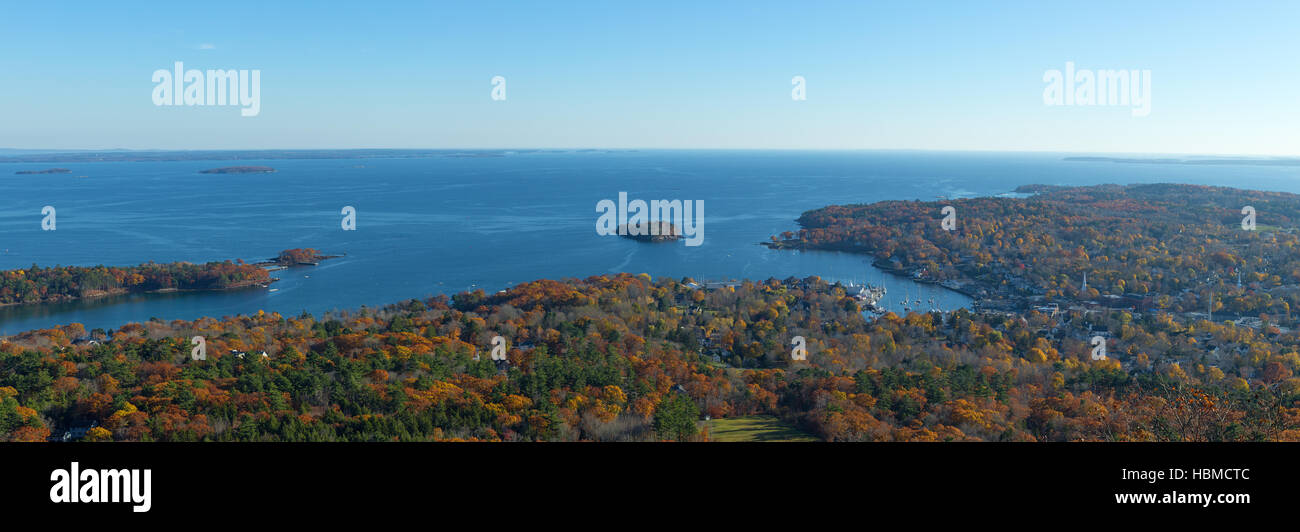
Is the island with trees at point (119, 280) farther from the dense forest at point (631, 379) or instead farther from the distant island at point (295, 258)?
the dense forest at point (631, 379)

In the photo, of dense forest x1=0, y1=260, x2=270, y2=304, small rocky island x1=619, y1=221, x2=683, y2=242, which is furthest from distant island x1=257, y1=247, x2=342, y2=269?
small rocky island x1=619, y1=221, x2=683, y2=242

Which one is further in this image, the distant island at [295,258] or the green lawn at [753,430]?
the distant island at [295,258]

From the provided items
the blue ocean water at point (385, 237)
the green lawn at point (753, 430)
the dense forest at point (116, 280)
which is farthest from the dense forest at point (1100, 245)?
the dense forest at point (116, 280)

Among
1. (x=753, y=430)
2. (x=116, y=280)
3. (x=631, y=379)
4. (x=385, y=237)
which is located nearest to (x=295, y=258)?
(x=116, y=280)

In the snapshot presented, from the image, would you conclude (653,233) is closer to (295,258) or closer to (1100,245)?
(295,258)
